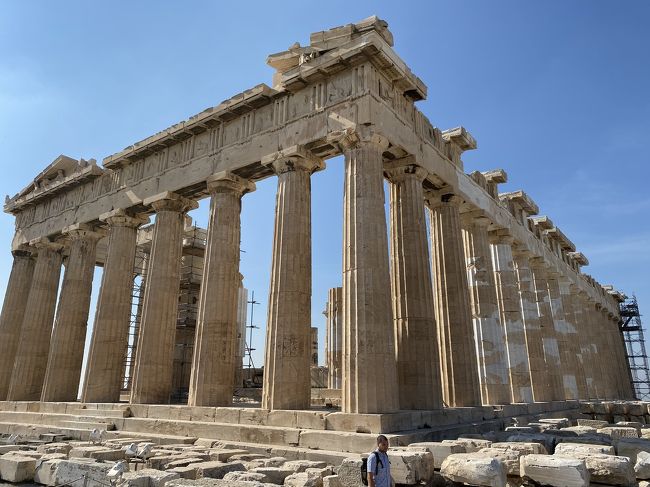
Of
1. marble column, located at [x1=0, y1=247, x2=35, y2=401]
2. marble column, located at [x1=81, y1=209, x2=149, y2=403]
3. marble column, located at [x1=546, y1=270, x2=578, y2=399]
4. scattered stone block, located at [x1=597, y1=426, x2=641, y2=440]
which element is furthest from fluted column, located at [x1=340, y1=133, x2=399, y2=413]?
marble column, located at [x1=0, y1=247, x2=35, y2=401]

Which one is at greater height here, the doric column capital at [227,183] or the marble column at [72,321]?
the doric column capital at [227,183]

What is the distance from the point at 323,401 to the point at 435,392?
8541mm

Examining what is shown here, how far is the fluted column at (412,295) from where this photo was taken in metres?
13.9

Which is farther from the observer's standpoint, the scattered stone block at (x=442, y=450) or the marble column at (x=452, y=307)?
the marble column at (x=452, y=307)

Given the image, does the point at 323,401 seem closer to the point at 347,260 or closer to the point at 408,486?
the point at 347,260

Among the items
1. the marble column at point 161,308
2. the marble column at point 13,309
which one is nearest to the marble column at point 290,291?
the marble column at point 161,308

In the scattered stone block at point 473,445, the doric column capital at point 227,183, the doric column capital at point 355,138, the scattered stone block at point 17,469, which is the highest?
the doric column capital at point 227,183

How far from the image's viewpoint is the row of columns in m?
12.9

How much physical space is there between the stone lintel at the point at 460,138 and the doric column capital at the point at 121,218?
13626mm

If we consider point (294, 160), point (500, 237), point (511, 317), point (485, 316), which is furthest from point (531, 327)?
point (294, 160)

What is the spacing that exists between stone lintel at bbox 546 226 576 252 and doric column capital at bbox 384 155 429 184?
56.5ft

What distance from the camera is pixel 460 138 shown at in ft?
63.6

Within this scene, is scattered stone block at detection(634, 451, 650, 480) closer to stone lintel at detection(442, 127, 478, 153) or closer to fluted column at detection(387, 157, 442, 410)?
fluted column at detection(387, 157, 442, 410)

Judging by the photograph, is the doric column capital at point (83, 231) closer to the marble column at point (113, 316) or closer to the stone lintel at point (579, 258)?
the marble column at point (113, 316)
